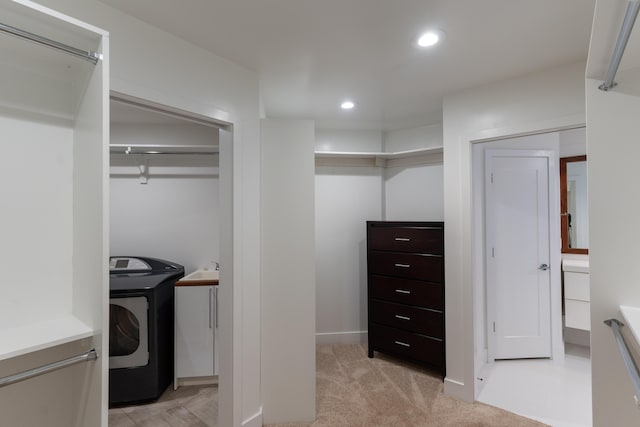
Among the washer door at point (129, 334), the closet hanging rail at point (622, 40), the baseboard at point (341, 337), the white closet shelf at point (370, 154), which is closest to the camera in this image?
the closet hanging rail at point (622, 40)

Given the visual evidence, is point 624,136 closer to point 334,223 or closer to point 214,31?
Result: point 214,31

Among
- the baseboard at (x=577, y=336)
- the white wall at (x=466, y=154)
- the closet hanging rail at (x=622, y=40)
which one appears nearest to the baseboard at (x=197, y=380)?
the white wall at (x=466, y=154)

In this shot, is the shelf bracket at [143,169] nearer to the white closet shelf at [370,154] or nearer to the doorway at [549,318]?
the white closet shelf at [370,154]

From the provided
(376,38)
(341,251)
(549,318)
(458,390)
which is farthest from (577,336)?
(376,38)

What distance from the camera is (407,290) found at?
2.89 metres

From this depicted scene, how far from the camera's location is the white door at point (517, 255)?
3.06m

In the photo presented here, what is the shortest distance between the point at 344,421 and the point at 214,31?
8.55 ft

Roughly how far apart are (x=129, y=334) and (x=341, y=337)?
7.09 feet

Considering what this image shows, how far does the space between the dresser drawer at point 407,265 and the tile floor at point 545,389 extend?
3.36ft

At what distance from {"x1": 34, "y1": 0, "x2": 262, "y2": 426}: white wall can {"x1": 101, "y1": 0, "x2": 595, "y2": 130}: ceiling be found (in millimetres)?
97

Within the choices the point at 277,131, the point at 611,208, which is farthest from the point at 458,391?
the point at 277,131

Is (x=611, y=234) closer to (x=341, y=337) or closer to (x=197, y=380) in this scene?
(x=341, y=337)

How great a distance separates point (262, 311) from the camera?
2164 mm

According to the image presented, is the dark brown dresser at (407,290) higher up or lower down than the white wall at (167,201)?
lower down
